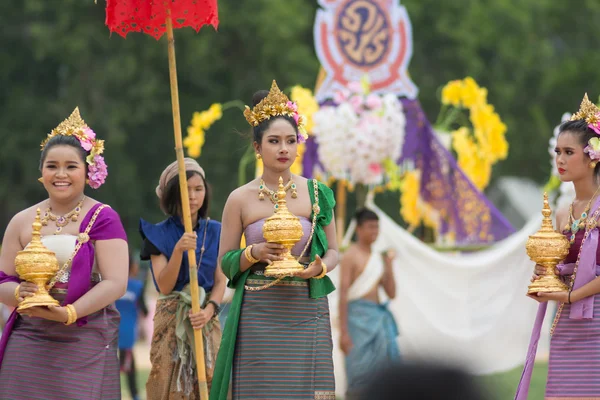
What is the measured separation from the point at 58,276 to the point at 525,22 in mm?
27366

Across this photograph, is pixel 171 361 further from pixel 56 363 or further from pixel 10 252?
pixel 10 252

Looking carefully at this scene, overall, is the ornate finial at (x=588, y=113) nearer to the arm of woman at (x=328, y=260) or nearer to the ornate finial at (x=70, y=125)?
the arm of woman at (x=328, y=260)

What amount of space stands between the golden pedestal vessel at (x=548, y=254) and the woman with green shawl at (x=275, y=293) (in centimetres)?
93

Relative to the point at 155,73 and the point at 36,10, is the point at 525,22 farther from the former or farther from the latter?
the point at 36,10

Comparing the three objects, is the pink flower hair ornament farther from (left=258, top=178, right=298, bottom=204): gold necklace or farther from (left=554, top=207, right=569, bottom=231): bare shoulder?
(left=554, top=207, right=569, bottom=231): bare shoulder

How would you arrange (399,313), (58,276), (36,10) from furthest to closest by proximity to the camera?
(36,10) → (399,313) → (58,276)

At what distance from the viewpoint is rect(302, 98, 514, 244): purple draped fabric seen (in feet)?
39.9

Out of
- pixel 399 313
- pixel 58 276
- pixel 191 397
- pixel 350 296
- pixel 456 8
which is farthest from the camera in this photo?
pixel 456 8

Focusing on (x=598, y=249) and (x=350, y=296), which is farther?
(x=350, y=296)

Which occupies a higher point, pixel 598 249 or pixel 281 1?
pixel 281 1

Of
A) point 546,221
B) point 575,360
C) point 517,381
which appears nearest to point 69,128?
point 546,221

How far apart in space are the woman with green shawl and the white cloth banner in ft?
17.1

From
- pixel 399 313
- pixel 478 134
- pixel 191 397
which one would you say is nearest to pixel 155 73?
pixel 478 134

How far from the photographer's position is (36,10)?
91.2 feet
